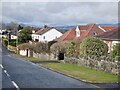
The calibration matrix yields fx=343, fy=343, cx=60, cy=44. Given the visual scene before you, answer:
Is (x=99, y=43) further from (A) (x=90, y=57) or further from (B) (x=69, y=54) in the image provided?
(B) (x=69, y=54)

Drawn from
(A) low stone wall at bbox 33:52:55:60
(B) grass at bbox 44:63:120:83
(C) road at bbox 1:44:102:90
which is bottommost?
(C) road at bbox 1:44:102:90

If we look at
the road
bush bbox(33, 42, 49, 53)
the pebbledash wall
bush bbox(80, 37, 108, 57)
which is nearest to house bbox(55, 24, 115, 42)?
bush bbox(33, 42, 49, 53)

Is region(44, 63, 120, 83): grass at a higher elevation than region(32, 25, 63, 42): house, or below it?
below

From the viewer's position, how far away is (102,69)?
31969 millimetres

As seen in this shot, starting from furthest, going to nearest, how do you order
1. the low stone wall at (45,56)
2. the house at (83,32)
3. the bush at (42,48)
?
the house at (83,32) → the bush at (42,48) → the low stone wall at (45,56)

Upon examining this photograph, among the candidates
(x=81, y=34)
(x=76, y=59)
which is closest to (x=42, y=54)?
(x=81, y=34)

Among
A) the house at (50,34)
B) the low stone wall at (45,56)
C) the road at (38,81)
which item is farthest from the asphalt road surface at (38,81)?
the house at (50,34)

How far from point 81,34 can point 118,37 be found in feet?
99.4

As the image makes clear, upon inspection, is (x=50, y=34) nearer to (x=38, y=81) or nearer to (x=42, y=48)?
(x=42, y=48)

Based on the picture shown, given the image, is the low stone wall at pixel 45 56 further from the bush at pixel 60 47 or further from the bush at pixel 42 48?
the bush at pixel 60 47

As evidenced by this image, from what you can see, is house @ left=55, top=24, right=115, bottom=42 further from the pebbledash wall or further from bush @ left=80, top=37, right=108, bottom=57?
the pebbledash wall

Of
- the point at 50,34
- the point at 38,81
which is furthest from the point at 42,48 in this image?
the point at 38,81

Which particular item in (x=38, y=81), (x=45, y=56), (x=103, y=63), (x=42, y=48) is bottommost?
(x=38, y=81)

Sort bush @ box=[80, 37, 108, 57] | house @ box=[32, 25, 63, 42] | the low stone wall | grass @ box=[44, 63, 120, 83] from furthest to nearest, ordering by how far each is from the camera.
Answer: house @ box=[32, 25, 63, 42] → the low stone wall → bush @ box=[80, 37, 108, 57] → grass @ box=[44, 63, 120, 83]
